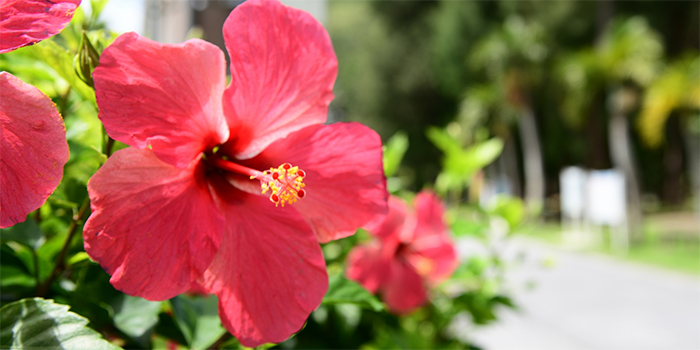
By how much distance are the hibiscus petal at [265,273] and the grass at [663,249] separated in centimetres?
992

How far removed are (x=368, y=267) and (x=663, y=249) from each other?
494 inches

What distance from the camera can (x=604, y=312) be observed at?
21.7ft

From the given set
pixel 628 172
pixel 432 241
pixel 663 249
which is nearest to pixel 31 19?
pixel 432 241

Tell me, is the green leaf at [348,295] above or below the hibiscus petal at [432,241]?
above

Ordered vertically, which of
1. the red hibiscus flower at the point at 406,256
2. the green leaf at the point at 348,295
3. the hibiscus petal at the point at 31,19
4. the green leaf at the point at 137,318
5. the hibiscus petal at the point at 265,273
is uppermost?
the hibiscus petal at the point at 31,19

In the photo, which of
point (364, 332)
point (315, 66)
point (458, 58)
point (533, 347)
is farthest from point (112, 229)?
point (458, 58)

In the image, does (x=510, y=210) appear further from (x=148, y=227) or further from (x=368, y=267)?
(x=148, y=227)

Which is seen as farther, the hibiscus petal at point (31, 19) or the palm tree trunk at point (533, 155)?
the palm tree trunk at point (533, 155)

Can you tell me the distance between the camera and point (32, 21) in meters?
0.30

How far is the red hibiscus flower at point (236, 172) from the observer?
326 millimetres

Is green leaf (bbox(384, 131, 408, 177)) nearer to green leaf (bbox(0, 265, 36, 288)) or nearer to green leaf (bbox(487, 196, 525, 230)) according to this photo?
green leaf (bbox(487, 196, 525, 230))

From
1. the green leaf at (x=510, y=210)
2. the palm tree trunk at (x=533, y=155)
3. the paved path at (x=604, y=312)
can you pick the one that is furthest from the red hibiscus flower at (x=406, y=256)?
the palm tree trunk at (x=533, y=155)

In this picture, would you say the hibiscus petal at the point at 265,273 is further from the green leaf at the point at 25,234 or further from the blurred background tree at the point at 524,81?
the blurred background tree at the point at 524,81

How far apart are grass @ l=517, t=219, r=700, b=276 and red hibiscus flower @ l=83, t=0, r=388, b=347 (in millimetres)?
9903
